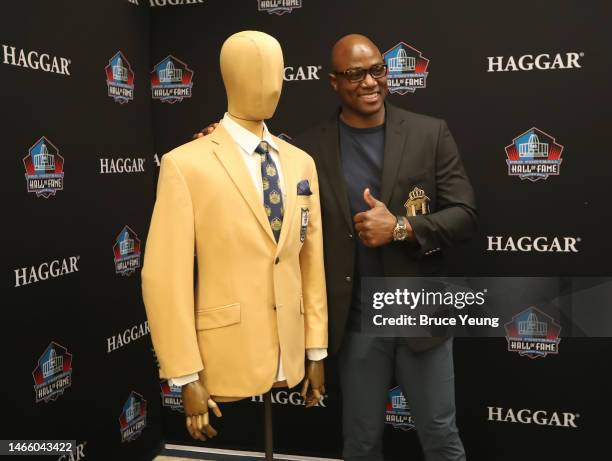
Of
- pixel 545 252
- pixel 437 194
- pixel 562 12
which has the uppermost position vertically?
pixel 562 12

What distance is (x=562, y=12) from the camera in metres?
2.27

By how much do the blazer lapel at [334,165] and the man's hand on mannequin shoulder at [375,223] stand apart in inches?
4.0

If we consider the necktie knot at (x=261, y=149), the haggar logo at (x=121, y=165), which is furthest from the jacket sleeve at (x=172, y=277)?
the haggar logo at (x=121, y=165)

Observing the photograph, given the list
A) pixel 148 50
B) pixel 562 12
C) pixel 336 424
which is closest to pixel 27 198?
pixel 148 50

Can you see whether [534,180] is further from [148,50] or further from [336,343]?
[148,50]

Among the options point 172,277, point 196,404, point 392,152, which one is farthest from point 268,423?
point 392,152

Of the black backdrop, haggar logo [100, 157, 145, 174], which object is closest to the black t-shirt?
the black backdrop

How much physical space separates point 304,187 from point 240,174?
0.68 ft

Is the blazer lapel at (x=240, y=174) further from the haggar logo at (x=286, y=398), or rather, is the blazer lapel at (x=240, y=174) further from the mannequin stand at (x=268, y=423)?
the haggar logo at (x=286, y=398)

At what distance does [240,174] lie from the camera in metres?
1.45

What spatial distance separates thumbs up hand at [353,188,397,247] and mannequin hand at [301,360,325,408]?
0.40m

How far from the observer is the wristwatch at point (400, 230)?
1.62 metres

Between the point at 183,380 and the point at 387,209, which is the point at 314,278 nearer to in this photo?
the point at 387,209

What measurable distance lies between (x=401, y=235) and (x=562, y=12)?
4.42ft
